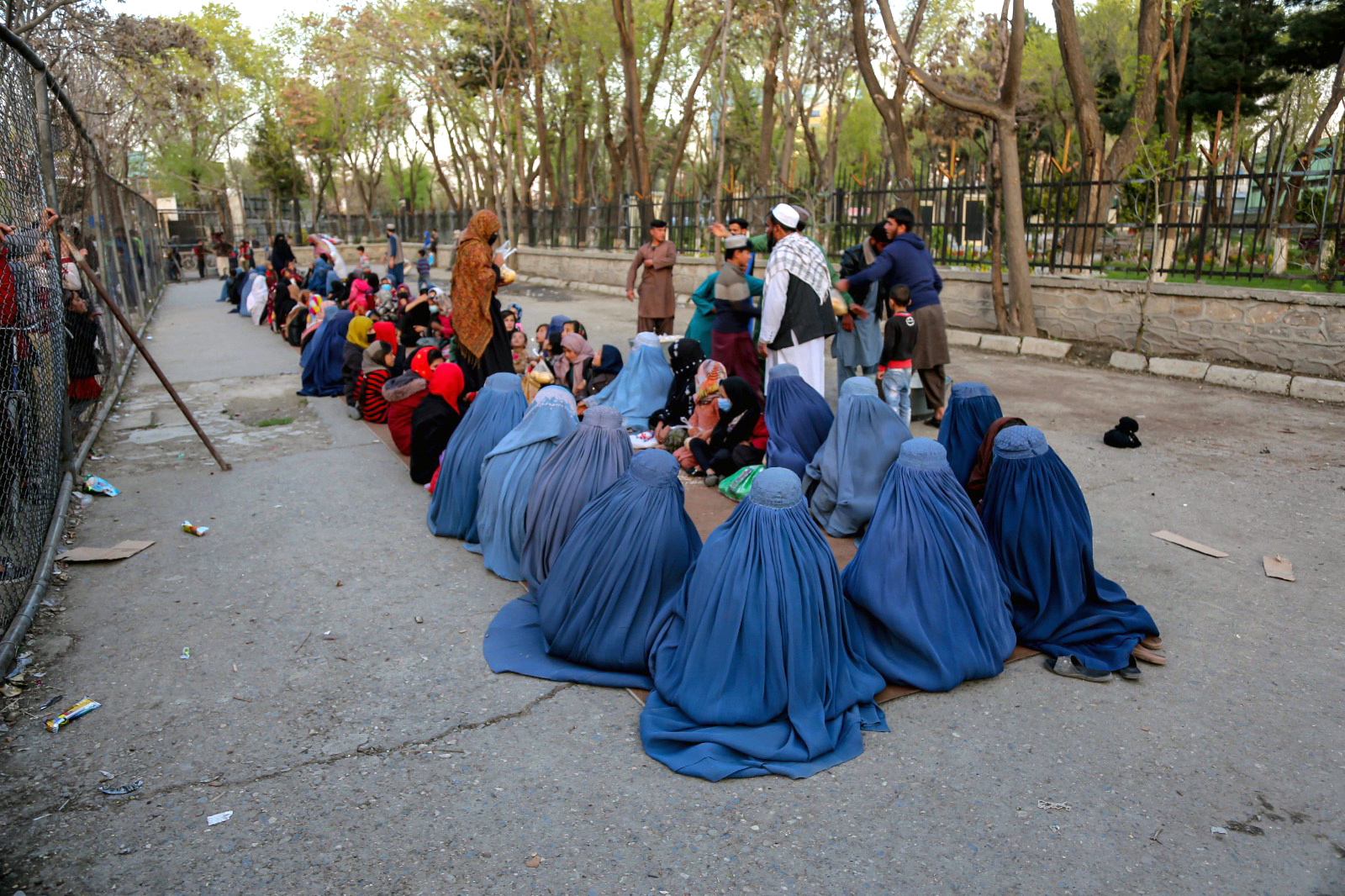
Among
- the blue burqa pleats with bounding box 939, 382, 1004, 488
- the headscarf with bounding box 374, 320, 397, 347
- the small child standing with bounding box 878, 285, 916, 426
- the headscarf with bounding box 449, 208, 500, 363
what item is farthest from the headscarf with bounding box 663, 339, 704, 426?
the headscarf with bounding box 374, 320, 397, 347

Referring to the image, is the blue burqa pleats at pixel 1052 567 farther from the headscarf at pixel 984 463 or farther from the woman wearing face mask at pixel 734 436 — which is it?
the woman wearing face mask at pixel 734 436

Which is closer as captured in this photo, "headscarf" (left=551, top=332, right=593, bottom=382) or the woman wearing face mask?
the woman wearing face mask

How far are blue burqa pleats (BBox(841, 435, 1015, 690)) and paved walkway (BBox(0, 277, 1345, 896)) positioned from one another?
0.11 meters

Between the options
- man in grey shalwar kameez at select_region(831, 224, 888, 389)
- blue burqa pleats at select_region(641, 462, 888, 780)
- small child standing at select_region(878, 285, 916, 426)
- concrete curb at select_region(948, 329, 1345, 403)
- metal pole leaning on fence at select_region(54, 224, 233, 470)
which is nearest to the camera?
blue burqa pleats at select_region(641, 462, 888, 780)

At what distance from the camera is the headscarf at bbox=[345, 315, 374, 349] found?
8430 millimetres

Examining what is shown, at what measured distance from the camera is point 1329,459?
591cm

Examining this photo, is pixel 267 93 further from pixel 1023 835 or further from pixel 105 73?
pixel 1023 835

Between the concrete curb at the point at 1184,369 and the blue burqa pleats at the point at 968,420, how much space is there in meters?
4.47

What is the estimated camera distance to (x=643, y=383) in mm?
7176

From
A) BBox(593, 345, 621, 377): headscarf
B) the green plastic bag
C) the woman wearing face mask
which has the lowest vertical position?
the green plastic bag

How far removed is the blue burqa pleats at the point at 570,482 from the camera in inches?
157

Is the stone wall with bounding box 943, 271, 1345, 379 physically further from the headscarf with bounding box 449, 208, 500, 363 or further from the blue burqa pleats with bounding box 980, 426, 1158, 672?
the headscarf with bounding box 449, 208, 500, 363

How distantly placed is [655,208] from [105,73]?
11.4 metres

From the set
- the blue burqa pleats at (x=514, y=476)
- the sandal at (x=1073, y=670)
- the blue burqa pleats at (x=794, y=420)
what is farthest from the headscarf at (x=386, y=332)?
the sandal at (x=1073, y=670)
